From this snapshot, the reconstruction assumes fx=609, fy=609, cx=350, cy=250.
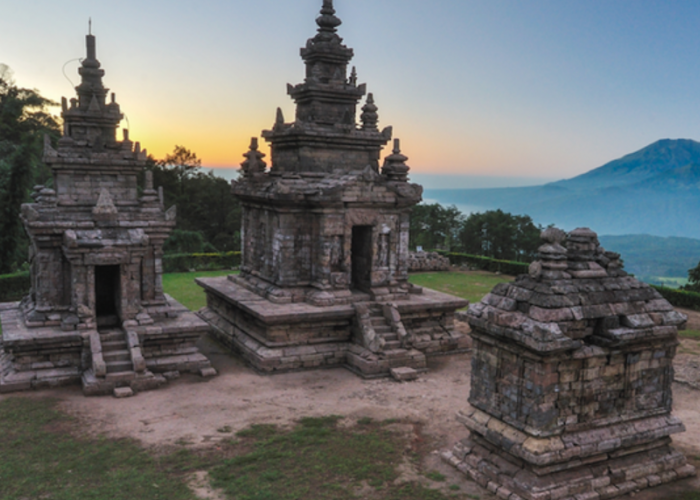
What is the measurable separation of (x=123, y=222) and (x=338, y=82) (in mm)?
7588

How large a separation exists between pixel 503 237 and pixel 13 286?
31.4 meters

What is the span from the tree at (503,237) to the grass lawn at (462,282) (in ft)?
34.2

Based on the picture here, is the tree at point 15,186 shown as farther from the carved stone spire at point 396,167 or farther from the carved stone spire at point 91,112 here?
the carved stone spire at point 396,167

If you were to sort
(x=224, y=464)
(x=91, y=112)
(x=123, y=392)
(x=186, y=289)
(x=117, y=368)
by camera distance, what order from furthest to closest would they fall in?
(x=186, y=289) → (x=91, y=112) → (x=117, y=368) → (x=123, y=392) → (x=224, y=464)

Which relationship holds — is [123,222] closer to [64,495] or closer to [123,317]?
[123,317]

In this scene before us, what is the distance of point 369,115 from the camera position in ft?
61.3

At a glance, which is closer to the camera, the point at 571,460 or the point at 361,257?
the point at 571,460

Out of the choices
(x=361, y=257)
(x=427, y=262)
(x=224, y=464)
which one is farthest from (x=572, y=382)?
(x=427, y=262)

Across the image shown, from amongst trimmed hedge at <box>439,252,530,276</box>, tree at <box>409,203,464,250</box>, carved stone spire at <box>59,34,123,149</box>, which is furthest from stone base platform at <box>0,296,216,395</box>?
tree at <box>409,203,464,250</box>

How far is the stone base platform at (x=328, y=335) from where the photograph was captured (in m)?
15.5

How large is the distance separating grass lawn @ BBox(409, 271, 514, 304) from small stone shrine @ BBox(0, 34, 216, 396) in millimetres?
14185

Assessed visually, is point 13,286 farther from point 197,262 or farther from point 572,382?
point 572,382

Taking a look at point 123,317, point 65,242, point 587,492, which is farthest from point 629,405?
point 65,242

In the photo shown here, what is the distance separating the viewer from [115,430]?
38.4 ft
